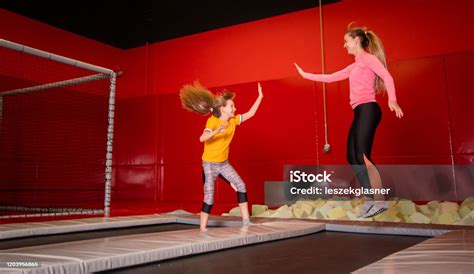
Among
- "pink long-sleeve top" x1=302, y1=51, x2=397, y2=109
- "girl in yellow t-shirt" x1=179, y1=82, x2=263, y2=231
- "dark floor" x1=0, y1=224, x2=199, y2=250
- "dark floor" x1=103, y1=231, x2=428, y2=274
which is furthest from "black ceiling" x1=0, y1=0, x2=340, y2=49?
"dark floor" x1=103, y1=231, x2=428, y2=274

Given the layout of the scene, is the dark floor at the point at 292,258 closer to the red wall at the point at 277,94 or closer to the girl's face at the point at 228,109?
the girl's face at the point at 228,109

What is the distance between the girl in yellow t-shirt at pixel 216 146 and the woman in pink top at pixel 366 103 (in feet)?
3.75

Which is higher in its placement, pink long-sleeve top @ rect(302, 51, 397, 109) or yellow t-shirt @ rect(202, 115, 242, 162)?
pink long-sleeve top @ rect(302, 51, 397, 109)

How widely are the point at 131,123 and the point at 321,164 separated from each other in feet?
10.4

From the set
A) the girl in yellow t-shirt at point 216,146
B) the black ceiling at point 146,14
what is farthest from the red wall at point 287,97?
the girl in yellow t-shirt at point 216,146

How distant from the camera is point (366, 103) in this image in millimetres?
3336

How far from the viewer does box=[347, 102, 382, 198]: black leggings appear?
3244 mm

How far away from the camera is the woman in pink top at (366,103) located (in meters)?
3.25

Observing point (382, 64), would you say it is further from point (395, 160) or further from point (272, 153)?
point (272, 153)

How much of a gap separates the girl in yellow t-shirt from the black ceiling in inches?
95.7

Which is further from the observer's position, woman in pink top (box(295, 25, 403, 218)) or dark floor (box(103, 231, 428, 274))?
woman in pink top (box(295, 25, 403, 218))

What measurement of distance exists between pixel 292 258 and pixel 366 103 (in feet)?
6.43

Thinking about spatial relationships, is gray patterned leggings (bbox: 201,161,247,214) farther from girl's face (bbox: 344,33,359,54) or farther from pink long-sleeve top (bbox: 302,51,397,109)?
girl's face (bbox: 344,33,359,54)

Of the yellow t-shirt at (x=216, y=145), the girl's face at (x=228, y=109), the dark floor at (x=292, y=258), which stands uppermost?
the girl's face at (x=228, y=109)
